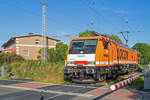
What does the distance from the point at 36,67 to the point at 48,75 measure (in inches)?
132

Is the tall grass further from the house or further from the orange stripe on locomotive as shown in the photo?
the house

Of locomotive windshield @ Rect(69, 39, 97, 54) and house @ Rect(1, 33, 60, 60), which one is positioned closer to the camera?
locomotive windshield @ Rect(69, 39, 97, 54)

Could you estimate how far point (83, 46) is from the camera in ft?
46.6

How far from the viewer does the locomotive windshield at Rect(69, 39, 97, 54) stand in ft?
45.0

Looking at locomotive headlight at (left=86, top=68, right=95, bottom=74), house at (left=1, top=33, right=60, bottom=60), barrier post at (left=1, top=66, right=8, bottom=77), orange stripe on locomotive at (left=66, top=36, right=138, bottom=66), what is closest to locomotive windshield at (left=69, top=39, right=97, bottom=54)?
orange stripe on locomotive at (left=66, top=36, right=138, bottom=66)

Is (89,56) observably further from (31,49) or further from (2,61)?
(31,49)

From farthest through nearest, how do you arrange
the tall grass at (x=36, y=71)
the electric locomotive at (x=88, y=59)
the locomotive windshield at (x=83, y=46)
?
the tall grass at (x=36, y=71)
the locomotive windshield at (x=83, y=46)
the electric locomotive at (x=88, y=59)

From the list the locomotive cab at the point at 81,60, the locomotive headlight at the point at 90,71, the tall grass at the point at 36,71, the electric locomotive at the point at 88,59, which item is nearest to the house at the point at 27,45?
the tall grass at the point at 36,71

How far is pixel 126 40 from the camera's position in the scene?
28.6 meters

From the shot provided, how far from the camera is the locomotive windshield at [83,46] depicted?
45.0 feet

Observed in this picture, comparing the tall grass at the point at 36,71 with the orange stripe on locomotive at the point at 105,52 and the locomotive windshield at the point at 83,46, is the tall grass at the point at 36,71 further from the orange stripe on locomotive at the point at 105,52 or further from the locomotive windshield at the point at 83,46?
the orange stripe on locomotive at the point at 105,52

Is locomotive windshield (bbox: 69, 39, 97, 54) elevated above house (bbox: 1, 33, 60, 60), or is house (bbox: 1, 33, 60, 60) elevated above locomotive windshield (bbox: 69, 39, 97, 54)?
house (bbox: 1, 33, 60, 60)

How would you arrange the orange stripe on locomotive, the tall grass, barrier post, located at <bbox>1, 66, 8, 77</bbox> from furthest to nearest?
barrier post, located at <bbox>1, 66, 8, 77</bbox> → the tall grass → the orange stripe on locomotive

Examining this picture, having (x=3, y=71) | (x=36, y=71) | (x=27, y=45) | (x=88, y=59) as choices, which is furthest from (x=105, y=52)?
(x=27, y=45)
